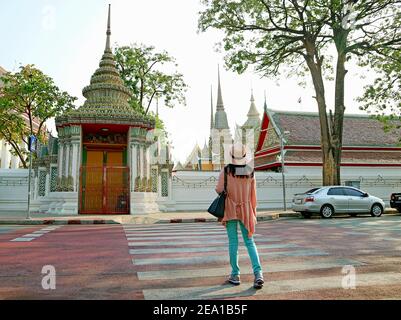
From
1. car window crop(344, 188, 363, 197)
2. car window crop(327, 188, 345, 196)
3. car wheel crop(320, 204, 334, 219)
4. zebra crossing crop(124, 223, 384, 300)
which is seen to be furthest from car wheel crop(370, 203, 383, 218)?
zebra crossing crop(124, 223, 384, 300)

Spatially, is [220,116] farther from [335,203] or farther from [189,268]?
[189,268]

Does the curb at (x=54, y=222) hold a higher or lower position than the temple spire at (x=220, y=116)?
lower

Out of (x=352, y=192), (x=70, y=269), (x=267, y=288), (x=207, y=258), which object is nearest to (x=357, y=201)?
(x=352, y=192)

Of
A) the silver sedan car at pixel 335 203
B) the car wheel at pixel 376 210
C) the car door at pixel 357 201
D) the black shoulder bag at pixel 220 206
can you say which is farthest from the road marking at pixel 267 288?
the car wheel at pixel 376 210

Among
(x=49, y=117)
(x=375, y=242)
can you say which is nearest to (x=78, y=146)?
(x=49, y=117)

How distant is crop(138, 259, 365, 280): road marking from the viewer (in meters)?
4.79

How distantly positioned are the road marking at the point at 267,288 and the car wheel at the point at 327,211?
11888 millimetres

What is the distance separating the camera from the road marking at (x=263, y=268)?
479 cm

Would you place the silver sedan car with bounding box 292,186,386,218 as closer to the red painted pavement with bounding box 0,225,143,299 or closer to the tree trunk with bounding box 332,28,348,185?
the tree trunk with bounding box 332,28,348,185

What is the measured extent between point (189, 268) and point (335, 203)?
42.1ft

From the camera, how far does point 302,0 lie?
18703 mm

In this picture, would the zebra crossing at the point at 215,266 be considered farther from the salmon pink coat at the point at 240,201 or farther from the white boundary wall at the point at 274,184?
the white boundary wall at the point at 274,184

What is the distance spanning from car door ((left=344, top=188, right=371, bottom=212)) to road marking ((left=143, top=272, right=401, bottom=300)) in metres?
12.7

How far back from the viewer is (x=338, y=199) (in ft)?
54.3
